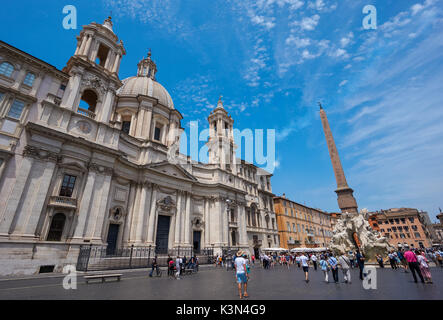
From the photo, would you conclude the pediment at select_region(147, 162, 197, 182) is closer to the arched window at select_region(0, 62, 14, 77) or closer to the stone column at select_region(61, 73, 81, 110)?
the stone column at select_region(61, 73, 81, 110)

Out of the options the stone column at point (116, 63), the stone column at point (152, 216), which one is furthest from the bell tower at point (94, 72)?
the stone column at point (152, 216)

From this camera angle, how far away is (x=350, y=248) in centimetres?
2145

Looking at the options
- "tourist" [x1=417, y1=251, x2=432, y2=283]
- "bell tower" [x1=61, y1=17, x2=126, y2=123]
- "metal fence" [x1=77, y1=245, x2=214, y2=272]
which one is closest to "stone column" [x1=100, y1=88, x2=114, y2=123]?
"bell tower" [x1=61, y1=17, x2=126, y2=123]

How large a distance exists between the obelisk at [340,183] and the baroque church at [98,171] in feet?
47.0

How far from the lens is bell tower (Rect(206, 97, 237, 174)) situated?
3562 cm

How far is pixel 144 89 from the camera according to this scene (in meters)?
32.9

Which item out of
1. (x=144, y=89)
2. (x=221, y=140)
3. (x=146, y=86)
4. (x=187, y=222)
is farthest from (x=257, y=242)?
(x=146, y=86)

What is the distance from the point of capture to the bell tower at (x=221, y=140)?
35.6 meters

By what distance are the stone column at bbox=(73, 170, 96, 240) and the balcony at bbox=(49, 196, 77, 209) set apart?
1.91 feet

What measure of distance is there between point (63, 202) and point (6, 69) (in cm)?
1156

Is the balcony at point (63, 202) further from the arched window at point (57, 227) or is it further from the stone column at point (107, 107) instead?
the stone column at point (107, 107)

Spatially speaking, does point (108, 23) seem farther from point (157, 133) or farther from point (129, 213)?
point (129, 213)

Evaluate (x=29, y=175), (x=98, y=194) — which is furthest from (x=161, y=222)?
(x=29, y=175)
